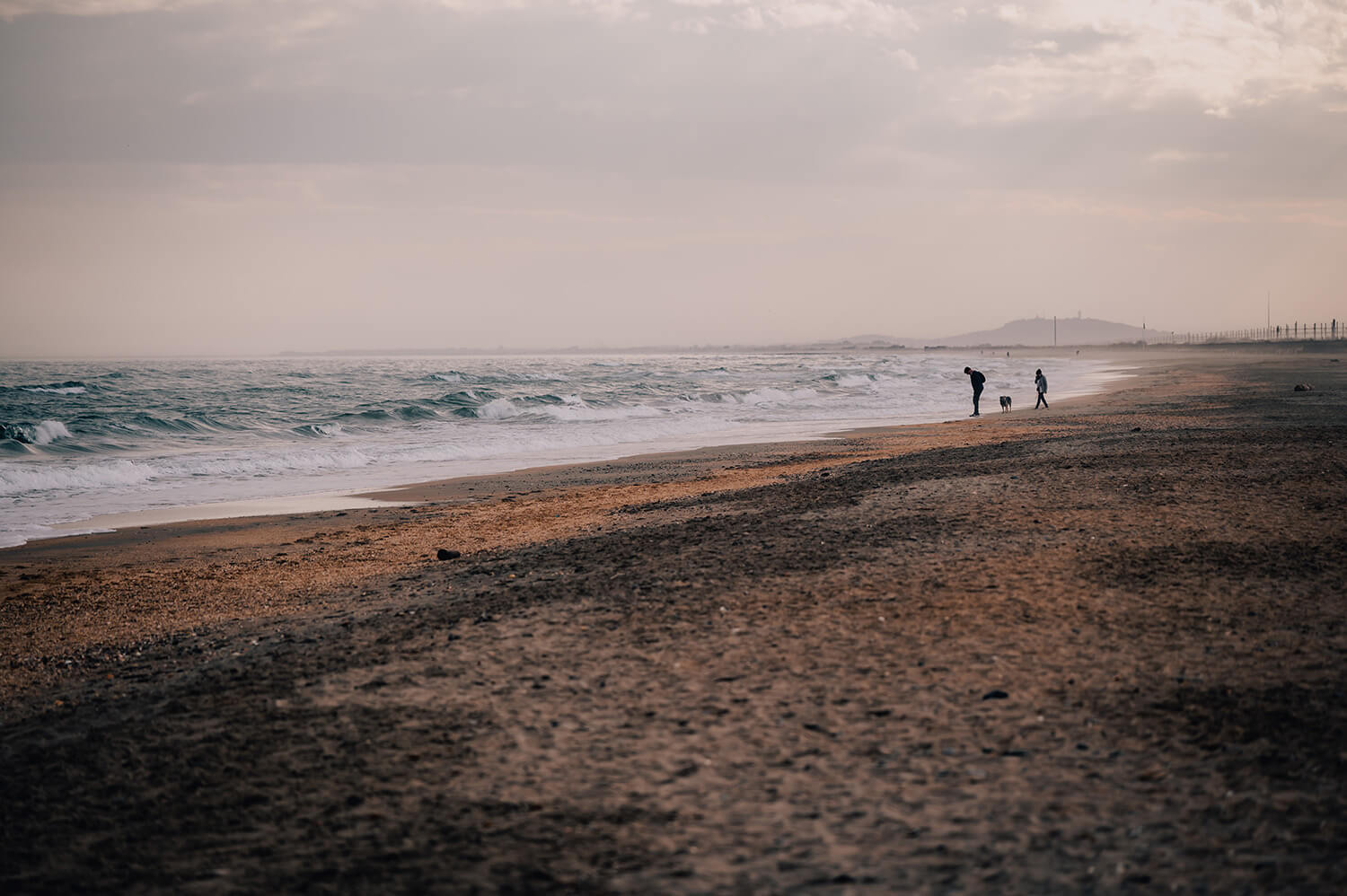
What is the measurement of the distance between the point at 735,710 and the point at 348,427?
2884cm

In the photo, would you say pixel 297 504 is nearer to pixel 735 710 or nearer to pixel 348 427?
pixel 735 710

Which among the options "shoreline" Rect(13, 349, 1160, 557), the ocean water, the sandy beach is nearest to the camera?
the sandy beach

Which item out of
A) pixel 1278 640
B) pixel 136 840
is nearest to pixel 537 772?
pixel 136 840

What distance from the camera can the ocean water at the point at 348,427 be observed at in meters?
17.5

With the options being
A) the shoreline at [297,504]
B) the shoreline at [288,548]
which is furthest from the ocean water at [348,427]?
the shoreline at [288,548]

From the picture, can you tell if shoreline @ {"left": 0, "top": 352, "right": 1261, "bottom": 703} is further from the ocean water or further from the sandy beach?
the ocean water

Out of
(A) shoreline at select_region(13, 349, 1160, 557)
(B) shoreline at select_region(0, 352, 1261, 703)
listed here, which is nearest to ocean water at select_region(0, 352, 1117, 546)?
(A) shoreline at select_region(13, 349, 1160, 557)

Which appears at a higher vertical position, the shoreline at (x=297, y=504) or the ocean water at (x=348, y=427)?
the ocean water at (x=348, y=427)

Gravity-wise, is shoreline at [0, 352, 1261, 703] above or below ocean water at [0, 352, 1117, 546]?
below

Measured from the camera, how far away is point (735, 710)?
14.1 feet

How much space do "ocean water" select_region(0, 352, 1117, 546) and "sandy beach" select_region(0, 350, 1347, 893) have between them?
9.02 meters

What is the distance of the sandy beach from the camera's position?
3.16 metres

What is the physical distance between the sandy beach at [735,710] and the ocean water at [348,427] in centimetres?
902

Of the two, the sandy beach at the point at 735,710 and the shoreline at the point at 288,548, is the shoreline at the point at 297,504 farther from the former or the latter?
the sandy beach at the point at 735,710
